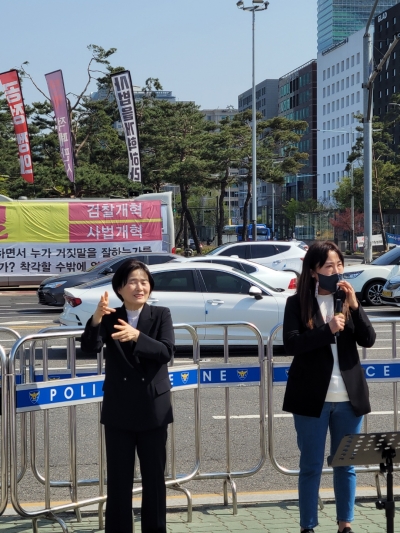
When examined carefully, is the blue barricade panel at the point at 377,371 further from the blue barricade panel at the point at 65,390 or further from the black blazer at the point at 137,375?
the black blazer at the point at 137,375

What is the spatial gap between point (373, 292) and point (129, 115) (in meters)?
17.0

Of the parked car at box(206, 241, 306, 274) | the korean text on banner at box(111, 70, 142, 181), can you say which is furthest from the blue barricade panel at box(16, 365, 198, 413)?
the korean text on banner at box(111, 70, 142, 181)

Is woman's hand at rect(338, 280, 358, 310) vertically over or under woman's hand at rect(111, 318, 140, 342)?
over

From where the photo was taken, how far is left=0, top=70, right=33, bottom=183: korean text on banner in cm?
3409

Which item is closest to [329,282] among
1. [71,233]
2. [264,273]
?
[264,273]

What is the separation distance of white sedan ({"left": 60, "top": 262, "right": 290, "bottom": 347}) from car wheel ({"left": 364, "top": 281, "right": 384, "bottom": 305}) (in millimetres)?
8151

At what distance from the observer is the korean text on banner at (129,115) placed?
3428 centimetres

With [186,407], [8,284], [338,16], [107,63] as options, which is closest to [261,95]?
[338,16]

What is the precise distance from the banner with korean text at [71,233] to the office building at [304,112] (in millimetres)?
103644

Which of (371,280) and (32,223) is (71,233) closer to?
(32,223)

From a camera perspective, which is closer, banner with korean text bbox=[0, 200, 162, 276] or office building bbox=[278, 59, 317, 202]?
banner with korean text bbox=[0, 200, 162, 276]

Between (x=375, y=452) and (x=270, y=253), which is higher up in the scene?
(x=270, y=253)

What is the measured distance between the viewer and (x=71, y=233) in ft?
95.6

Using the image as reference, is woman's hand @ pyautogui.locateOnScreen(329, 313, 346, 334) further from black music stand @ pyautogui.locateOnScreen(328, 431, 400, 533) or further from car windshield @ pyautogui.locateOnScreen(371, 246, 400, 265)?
car windshield @ pyautogui.locateOnScreen(371, 246, 400, 265)
